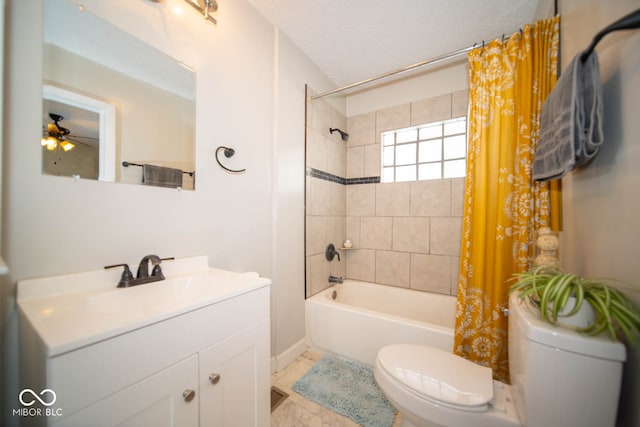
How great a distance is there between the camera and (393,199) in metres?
2.39

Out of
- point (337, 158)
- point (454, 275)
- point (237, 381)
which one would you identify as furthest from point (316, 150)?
point (237, 381)

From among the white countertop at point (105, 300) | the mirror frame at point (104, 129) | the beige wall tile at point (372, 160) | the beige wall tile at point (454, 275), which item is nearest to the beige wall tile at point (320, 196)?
the beige wall tile at point (372, 160)

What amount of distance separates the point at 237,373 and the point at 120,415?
1.26ft

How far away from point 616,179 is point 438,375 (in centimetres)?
102

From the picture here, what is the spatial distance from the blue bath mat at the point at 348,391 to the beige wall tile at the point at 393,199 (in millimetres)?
1426

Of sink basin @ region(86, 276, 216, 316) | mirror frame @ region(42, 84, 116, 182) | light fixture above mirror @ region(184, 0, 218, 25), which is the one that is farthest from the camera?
light fixture above mirror @ region(184, 0, 218, 25)

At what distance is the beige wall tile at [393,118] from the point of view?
2.33 metres

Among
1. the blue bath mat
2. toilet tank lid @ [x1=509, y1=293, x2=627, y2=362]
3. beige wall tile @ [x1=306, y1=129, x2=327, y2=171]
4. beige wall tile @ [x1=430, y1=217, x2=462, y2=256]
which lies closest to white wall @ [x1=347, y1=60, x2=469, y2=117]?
beige wall tile @ [x1=306, y1=129, x2=327, y2=171]

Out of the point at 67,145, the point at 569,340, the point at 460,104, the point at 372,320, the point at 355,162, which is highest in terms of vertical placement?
the point at 460,104

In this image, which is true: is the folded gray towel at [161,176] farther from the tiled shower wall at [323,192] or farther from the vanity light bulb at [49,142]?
the tiled shower wall at [323,192]

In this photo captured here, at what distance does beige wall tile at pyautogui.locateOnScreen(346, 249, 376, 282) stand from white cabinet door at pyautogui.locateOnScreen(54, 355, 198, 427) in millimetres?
2000

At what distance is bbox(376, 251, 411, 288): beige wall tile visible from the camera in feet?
7.57

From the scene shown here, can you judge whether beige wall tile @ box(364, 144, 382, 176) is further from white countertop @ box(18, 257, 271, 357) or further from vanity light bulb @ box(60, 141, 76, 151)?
vanity light bulb @ box(60, 141, 76, 151)

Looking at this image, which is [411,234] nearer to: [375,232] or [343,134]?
[375,232]
